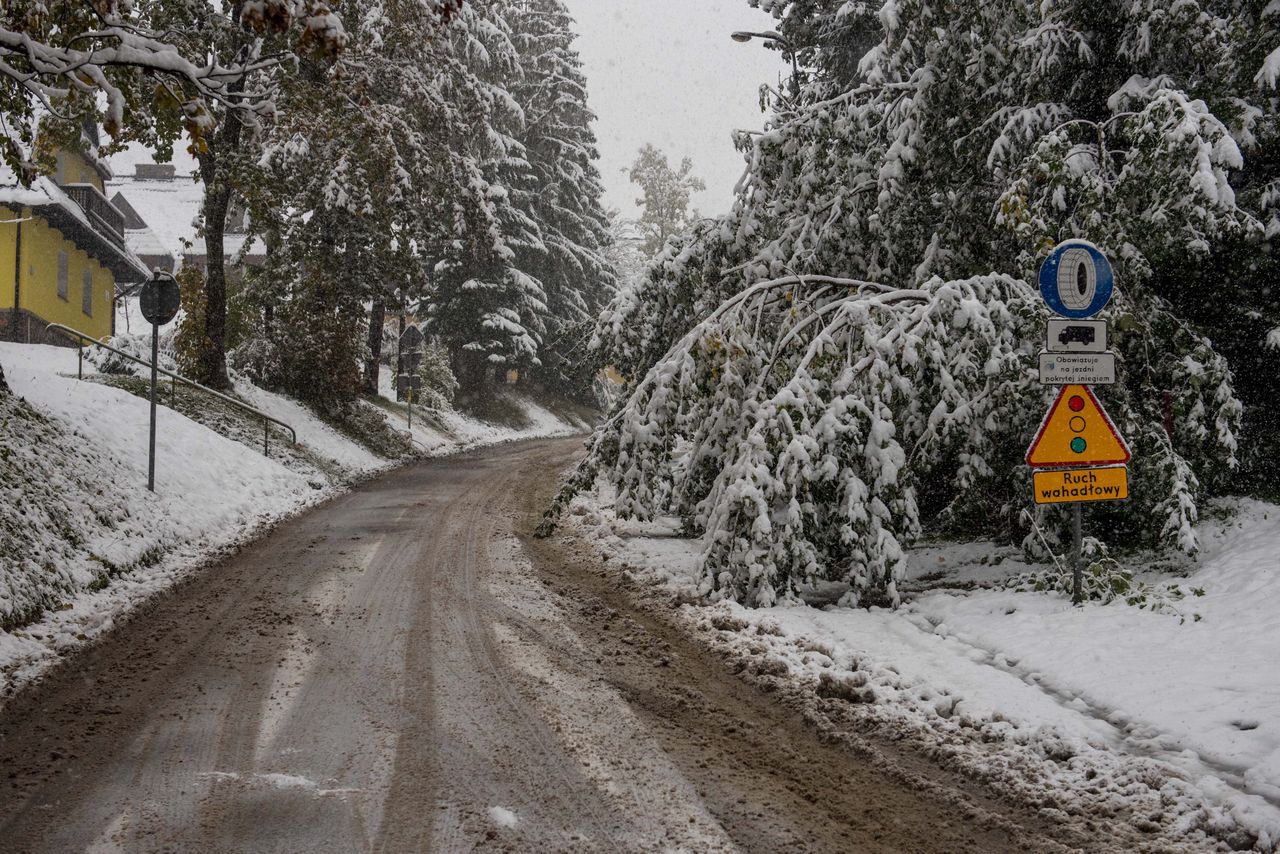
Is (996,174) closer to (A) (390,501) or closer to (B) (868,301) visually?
(B) (868,301)

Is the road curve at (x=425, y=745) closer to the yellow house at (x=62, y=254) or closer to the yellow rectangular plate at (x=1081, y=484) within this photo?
the yellow rectangular plate at (x=1081, y=484)

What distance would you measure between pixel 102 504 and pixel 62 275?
2559 centimetres

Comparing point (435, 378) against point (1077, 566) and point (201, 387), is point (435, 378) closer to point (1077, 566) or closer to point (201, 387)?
point (201, 387)

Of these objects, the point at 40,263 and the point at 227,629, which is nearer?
the point at 227,629

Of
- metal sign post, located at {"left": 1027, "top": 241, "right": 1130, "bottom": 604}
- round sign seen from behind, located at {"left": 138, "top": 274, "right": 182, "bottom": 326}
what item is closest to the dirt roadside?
metal sign post, located at {"left": 1027, "top": 241, "right": 1130, "bottom": 604}

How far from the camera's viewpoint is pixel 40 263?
27.7m

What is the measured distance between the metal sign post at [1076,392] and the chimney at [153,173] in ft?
214

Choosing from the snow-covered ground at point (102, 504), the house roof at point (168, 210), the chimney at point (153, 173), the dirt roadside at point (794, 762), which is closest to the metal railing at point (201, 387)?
the snow-covered ground at point (102, 504)

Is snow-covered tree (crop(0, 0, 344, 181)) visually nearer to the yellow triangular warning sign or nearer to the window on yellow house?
the yellow triangular warning sign

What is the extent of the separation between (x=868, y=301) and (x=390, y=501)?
897 cm

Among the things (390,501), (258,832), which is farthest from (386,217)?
(258,832)

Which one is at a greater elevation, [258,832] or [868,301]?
[868,301]

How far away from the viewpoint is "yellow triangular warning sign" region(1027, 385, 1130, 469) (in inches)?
252

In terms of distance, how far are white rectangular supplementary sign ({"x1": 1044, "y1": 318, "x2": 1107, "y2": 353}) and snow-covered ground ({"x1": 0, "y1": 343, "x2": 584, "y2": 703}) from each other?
7.24 m
